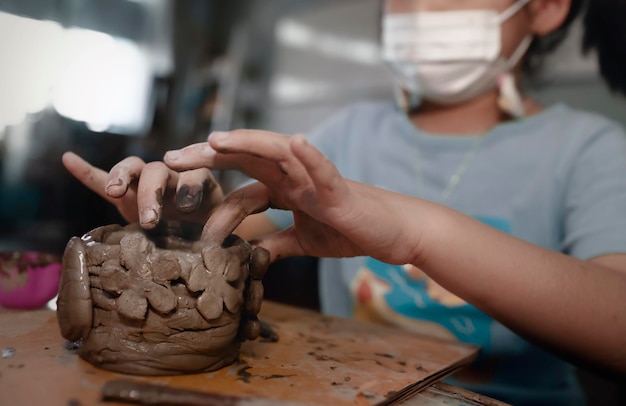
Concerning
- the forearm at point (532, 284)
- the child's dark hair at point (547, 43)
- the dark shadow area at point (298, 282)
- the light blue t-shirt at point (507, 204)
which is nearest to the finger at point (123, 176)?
the light blue t-shirt at point (507, 204)

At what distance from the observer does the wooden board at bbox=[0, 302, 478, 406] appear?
22.9 inches

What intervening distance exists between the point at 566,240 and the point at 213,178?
2.55 feet

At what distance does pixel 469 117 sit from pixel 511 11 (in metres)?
0.27

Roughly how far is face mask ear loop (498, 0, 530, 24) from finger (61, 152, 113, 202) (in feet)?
3.06

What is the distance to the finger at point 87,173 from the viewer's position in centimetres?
79

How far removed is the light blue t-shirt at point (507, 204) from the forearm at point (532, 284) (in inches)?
6.5

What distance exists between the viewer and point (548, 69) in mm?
1474

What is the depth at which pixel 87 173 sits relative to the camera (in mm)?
792

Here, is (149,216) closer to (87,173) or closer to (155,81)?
(87,173)

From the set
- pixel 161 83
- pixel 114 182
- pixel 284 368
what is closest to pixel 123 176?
pixel 114 182

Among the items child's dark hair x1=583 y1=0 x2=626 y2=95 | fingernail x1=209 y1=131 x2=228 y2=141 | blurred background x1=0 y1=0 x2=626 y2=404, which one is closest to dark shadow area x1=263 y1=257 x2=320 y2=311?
blurred background x1=0 y1=0 x2=626 y2=404

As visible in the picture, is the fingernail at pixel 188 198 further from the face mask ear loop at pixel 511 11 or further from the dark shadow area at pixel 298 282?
the face mask ear loop at pixel 511 11

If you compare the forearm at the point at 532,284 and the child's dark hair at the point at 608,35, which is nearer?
the forearm at the point at 532,284

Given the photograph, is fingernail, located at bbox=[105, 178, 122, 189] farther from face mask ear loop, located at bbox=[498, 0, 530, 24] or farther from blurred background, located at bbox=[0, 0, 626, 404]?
face mask ear loop, located at bbox=[498, 0, 530, 24]
